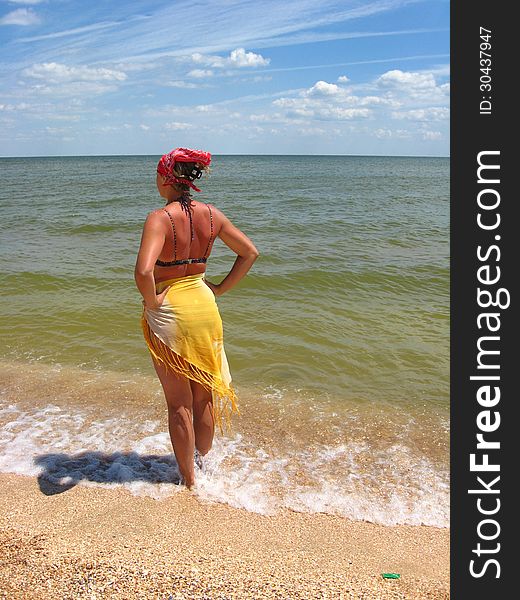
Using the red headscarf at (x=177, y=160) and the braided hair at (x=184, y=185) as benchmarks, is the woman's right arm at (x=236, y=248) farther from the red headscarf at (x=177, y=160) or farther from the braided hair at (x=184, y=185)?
the red headscarf at (x=177, y=160)

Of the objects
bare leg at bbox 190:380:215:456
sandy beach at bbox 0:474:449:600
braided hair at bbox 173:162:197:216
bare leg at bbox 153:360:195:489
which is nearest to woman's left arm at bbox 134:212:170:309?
braided hair at bbox 173:162:197:216

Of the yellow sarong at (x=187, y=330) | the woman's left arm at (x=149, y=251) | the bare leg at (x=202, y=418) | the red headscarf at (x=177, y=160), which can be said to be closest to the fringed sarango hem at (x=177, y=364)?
the yellow sarong at (x=187, y=330)

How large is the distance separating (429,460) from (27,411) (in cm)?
347

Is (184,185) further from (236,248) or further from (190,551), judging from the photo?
(190,551)

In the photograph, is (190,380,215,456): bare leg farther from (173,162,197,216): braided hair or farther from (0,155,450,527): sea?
(173,162,197,216): braided hair

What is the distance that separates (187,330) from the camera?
3369 mm

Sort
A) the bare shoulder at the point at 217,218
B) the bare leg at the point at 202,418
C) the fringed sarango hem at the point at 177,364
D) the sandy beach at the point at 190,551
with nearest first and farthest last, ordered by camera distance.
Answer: the sandy beach at the point at 190,551 → the bare shoulder at the point at 217,218 → the fringed sarango hem at the point at 177,364 → the bare leg at the point at 202,418

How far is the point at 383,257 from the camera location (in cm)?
1195

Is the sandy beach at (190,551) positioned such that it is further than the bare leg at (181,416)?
No

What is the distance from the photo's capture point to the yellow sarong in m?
3.31

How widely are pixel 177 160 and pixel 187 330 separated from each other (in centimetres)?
101

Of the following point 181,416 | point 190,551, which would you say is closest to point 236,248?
point 181,416

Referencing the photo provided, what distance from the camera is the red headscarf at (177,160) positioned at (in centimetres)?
312

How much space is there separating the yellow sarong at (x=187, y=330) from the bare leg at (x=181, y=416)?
93mm
